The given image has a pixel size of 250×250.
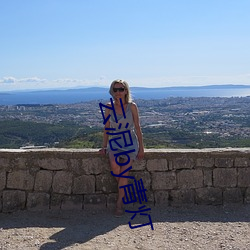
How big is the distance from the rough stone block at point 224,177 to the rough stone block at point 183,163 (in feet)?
1.07

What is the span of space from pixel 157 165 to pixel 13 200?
1.87 meters

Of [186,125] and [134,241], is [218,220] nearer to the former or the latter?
[134,241]

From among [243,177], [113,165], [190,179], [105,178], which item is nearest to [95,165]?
[105,178]

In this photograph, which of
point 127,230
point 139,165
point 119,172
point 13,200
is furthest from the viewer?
point 139,165

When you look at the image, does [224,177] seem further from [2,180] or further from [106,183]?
[2,180]

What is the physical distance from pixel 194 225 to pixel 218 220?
13.8 inches

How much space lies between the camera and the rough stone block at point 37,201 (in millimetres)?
4727

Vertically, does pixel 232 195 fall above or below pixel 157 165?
below

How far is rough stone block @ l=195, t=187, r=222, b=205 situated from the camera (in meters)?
4.87

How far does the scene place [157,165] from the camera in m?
4.85

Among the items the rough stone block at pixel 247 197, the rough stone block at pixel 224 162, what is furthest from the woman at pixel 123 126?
the rough stone block at pixel 247 197

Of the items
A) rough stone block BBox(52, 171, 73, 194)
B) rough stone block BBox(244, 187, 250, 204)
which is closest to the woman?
A: rough stone block BBox(52, 171, 73, 194)

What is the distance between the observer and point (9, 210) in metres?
4.70

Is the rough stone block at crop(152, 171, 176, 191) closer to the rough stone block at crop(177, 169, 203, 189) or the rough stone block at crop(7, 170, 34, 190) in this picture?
the rough stone block at crop(177, 169, 203, 189)
